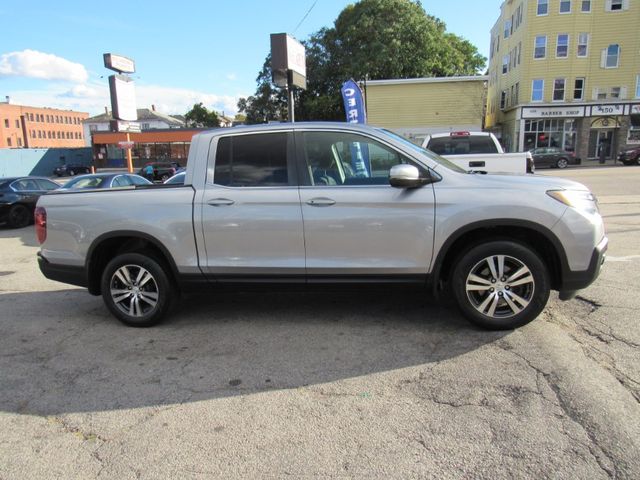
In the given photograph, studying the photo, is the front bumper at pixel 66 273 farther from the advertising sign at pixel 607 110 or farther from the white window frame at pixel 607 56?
the white window frame at pixel 607 56

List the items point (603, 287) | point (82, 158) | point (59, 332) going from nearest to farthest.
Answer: point (59, 332) → point (603, 287) → point (82, 158)

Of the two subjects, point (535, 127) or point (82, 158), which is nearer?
point (535, 127)

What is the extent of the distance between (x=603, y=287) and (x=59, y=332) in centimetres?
591

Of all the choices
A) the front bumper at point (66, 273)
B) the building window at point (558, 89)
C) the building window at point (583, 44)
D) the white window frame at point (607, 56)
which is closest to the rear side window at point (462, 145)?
the front bumper at point (66, 273)

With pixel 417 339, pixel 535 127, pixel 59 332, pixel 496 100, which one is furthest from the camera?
pixel 496 100

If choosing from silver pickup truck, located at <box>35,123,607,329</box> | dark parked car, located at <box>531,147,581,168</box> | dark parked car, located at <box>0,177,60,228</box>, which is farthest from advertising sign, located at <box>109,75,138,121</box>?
dark parked car, located at <box>531,147,581,168</box>

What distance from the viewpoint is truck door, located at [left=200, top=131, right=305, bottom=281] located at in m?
4.24

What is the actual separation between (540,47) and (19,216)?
37058 mm

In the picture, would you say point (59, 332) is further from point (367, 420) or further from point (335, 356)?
point (367, 420)

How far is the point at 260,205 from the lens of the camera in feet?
13.9

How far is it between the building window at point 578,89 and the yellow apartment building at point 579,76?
0.07 meters

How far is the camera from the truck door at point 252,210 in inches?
167

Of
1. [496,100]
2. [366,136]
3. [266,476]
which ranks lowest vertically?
[266,476]

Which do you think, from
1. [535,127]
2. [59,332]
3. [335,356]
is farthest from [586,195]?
[535,127]
